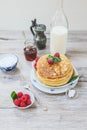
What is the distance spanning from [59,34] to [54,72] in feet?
0.89

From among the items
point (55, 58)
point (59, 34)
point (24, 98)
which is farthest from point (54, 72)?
point (59, 34)

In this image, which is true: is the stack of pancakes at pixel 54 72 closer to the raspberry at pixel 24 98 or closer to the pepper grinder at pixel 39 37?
the raspberry at pixel 24 98

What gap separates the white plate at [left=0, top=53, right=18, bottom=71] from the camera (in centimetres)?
120

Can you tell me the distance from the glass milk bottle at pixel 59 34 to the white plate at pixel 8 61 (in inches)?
8.0

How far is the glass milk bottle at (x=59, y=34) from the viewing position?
50.9 inches

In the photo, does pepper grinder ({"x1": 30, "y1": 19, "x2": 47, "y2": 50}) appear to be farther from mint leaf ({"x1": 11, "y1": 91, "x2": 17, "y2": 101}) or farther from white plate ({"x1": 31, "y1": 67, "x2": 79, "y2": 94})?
mint leaf ({"x1": 11, "y1": 91, "x2": 17, "y2": 101})

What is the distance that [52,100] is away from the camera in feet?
3.50

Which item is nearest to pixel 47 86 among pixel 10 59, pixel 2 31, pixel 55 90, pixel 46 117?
pixel 55 90

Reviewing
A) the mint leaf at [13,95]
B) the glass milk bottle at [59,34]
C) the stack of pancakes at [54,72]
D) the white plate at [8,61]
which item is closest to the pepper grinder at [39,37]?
the glass milk bottle at [59,34]

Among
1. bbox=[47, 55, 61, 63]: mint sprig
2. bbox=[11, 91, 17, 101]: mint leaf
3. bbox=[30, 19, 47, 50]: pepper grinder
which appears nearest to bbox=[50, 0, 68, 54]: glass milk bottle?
bbox=[30, 19, 47, 50]: pepper grinder

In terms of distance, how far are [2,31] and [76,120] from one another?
2.59 feet

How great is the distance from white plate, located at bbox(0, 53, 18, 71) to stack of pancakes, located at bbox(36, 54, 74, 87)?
0.50ft

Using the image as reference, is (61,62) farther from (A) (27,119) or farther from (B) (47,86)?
(A) (27,119)

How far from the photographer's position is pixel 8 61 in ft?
4.10
